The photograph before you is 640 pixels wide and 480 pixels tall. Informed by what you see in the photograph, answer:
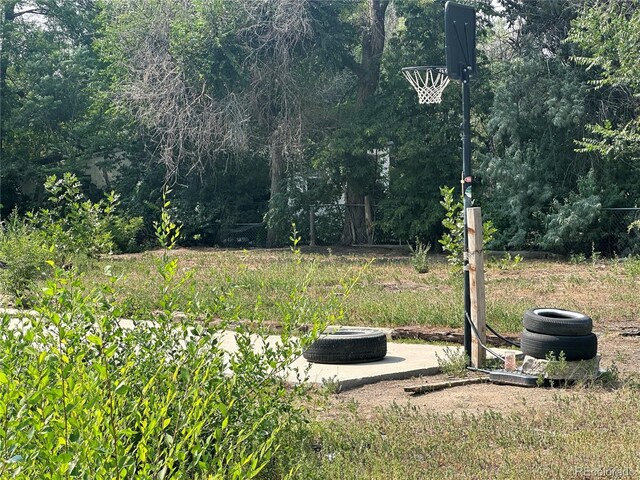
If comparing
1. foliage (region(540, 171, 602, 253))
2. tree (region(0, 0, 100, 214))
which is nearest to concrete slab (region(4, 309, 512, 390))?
foliage (region(540, 171, 602, 253))

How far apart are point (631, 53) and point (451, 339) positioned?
9.82 m

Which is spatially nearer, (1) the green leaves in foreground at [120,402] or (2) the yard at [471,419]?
(1) the green leaves in foreground at [120,402]

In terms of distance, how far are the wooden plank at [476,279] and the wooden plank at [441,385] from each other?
0.44 m

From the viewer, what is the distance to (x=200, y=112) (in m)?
26.3

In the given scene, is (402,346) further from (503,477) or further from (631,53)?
(631,53)

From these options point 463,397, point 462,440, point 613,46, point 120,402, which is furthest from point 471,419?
point 613,46

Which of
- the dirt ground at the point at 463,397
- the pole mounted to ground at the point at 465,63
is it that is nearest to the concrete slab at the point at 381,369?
the dirt ground at the point at 463,397

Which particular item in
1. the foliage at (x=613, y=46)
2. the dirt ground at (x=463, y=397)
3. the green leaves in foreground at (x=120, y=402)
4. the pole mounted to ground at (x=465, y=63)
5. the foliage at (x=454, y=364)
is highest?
the foliage at (x=613, y=46)

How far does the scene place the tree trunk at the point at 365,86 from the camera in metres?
27.5

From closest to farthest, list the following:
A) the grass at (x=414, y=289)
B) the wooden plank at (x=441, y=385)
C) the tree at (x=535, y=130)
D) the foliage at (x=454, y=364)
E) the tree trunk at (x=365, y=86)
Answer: the wooden plank at (x=441, y=385) < the foliage at (x=454, y=364) < the grass at (x=414, y=289) < the tree at (x=535, y=130) < the tree trunk at (x=365, y=86)

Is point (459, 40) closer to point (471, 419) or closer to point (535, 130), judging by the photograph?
point (471, 419)

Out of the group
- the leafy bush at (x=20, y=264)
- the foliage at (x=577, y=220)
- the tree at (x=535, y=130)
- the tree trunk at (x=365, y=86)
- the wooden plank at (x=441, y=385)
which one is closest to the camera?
the wooden plank at (x=441, y=385)

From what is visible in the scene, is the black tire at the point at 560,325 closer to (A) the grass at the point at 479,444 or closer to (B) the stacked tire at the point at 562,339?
(B) the stacked tire at the point at 562,339

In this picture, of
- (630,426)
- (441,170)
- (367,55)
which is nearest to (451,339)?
(630,426)
